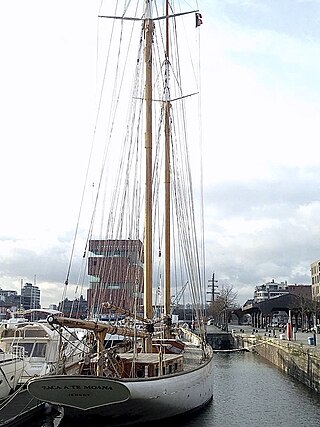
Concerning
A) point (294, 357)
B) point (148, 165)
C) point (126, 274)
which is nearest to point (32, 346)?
point (148, 165)

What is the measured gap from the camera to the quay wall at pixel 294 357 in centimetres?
3684

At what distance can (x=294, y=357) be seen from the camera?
143 ft

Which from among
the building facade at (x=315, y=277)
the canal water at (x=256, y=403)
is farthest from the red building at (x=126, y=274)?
the building facade at (x=315, y=277)

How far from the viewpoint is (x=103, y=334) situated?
21.9m

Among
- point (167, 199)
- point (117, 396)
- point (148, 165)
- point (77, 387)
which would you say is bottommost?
point (117, 396)

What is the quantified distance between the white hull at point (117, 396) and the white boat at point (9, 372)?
196 inches

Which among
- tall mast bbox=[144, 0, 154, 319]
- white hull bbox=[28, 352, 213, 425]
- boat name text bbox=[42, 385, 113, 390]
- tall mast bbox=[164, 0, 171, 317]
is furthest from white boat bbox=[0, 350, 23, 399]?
tall mast bbox=[164, 0, 171, 317]

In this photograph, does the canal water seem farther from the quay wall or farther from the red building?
the red building

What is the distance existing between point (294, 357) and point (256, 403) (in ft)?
42.3

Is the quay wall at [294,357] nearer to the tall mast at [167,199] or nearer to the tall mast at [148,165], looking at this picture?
the tall mast at [167,199]

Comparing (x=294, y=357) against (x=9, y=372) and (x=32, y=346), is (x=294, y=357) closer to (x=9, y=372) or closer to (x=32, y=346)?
Answer: (x=32, y=346)

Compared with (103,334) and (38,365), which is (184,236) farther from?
(103,334)

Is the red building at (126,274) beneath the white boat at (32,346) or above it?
above

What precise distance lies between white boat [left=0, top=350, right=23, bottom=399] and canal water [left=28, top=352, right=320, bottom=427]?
3400mm
